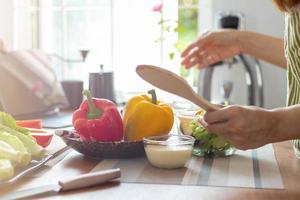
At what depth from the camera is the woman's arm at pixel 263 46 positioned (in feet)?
4.87

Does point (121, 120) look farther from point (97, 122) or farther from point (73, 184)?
point (73, 184)

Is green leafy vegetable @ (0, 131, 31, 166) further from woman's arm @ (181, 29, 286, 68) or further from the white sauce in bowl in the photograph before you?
woman's arm @ (181, 29, 286, 68)

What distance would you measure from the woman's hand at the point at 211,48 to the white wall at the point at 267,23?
29.0 inches

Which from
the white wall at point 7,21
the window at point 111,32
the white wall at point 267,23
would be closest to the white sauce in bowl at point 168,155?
the white wall at point 267,23

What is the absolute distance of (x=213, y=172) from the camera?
0.98 meters

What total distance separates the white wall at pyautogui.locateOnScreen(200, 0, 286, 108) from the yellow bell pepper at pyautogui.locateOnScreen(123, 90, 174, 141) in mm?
1232

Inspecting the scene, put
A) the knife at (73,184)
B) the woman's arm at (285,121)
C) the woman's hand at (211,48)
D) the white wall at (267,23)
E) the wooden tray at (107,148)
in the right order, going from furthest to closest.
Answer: the white wall at (267,23) < the woman's hand at (211,48) < the wooden tray at (107,148) < the woman's arm at (285,121) < the knife at (73,184)

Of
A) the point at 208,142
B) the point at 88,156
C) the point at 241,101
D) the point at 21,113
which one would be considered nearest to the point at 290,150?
the point at 208,142

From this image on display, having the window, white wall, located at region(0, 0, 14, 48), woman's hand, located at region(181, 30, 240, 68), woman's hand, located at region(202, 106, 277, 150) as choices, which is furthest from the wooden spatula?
white wall, located at region(0, 0, 14, 48)

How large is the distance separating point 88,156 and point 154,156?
0.17 meters

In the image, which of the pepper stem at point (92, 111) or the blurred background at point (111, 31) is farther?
the blurred background at point (111, 31)

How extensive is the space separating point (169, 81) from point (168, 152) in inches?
6.2

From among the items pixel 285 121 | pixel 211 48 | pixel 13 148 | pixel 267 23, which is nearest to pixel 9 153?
pixel 13 148

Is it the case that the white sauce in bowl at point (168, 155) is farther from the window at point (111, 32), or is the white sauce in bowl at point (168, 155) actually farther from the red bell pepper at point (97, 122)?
the window at point (111, 32)
